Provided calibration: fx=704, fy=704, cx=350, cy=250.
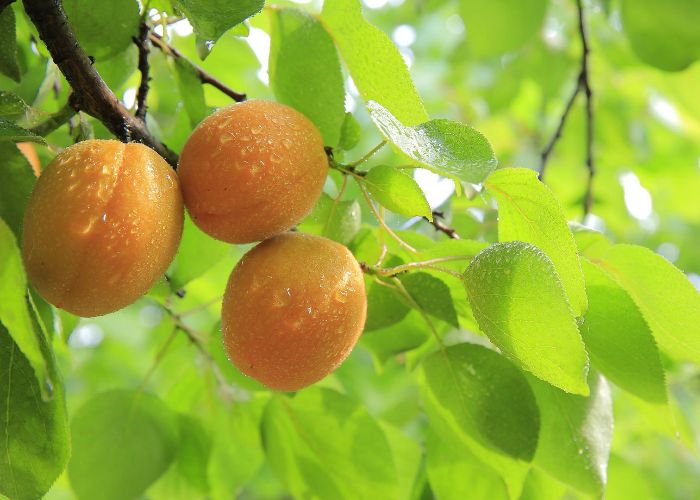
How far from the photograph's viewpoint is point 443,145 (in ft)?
1.79

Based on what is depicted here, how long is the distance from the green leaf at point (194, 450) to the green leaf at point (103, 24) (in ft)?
1.58

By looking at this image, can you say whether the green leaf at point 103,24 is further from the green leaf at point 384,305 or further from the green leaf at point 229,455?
the green leaf at point 229,455

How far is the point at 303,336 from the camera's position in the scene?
59 cm

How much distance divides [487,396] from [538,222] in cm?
19

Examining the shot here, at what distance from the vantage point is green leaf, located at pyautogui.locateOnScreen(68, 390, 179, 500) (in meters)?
0.83

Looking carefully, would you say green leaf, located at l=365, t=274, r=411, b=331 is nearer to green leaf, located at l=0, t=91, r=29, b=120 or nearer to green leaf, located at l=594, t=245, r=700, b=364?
green leaf, located at l=594, t=245, r=700, b=364

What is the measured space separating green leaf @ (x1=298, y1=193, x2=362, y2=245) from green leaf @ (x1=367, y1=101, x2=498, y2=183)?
0.21 metres

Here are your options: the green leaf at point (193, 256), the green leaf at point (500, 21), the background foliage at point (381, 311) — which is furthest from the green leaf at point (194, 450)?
the green leaf at point (500, 21)

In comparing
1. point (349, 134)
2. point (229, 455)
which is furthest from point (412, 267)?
point (229, 455)

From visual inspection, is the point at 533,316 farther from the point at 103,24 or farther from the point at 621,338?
the point at 103,24

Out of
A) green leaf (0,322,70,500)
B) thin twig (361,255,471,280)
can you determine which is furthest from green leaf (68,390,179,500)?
thin twig (361,255,471,280)

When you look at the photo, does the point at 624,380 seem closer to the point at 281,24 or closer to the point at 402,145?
the point at 402,145

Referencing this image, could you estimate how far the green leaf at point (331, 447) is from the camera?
815 mm

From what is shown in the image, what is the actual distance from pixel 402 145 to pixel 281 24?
13.5 inches
